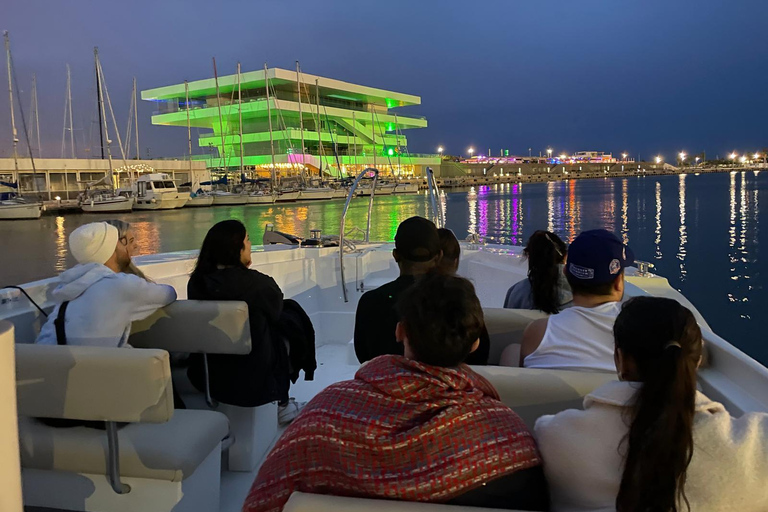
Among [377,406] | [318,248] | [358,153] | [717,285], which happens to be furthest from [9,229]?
[358,153]

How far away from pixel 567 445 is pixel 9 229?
28.9 metres

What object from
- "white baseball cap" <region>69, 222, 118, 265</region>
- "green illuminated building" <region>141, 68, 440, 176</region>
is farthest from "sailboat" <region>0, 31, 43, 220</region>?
"white baseball cap" <region>69, 222, 118, 265</region>

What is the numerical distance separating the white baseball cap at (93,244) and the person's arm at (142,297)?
0.16m

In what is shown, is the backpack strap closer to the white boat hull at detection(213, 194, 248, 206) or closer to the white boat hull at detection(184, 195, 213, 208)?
the white boat hull at detection(184, 195, 213, 208)

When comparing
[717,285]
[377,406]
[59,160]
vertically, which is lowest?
[717,285]

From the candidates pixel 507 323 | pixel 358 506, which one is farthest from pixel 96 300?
pixel 507 323

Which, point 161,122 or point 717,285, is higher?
point 161,122

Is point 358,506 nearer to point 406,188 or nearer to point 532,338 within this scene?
point 532,338

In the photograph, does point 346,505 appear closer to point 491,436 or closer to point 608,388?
point 491,436

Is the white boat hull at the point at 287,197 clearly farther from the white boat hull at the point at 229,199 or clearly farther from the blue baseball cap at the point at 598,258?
the blue baseball cap at the point at 598,258

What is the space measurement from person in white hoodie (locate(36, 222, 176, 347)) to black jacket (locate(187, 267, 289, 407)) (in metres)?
0.23

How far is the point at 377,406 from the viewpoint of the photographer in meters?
1.04

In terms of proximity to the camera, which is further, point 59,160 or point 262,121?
point 262,121

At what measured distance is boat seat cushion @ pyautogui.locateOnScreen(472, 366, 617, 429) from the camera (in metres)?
1.36
